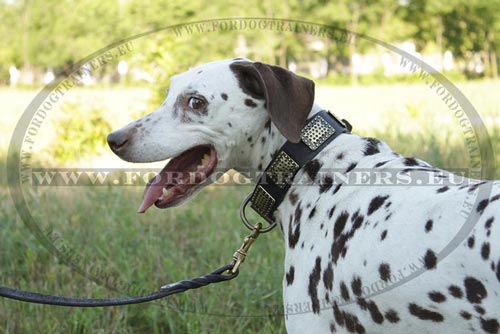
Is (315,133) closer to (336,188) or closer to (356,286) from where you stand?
(336,188)

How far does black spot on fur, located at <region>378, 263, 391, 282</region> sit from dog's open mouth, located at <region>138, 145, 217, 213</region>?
948 millimetres

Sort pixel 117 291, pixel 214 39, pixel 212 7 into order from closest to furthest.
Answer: pixel 117 291, pixel 214 39, pixel 212 7

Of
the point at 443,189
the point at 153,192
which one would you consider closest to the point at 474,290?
the point at 443,189

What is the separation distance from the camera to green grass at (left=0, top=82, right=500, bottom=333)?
375cm

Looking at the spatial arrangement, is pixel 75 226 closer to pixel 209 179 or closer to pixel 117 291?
pixel 117 291

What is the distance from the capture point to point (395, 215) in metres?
2.23

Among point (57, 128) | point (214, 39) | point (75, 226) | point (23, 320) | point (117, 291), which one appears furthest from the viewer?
point (214, 39)

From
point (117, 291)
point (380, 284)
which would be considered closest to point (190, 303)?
point (117, 291)

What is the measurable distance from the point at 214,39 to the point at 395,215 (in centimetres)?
2448

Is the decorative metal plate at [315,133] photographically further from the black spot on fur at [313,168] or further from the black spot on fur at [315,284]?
the black spot on fur at [315,284]

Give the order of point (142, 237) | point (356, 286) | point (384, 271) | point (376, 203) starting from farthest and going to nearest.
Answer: point (142, 237), point (376, 203), point (356, 286), point (384, 271)

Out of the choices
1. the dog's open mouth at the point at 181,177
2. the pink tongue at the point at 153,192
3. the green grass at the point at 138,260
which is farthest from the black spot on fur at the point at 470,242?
the green grass at the point at 138,260

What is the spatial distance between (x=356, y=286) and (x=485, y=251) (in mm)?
497

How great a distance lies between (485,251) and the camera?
190cm
